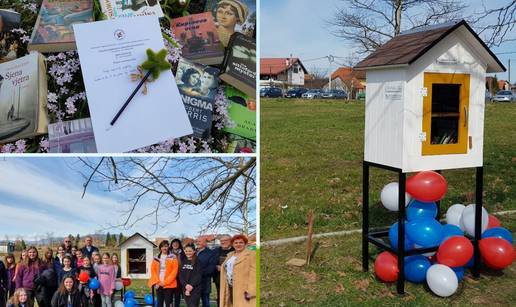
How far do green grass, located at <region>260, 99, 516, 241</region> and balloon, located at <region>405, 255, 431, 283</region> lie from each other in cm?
143

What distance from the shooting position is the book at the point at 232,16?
2342mm

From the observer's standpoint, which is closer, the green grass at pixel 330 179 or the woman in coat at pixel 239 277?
the woman in coat at pixel 239 277

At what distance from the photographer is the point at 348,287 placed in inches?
145

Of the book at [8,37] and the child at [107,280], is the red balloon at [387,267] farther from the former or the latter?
the book at [8,37]

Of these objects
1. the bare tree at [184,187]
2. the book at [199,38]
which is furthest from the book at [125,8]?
the bare tree at [184,187]

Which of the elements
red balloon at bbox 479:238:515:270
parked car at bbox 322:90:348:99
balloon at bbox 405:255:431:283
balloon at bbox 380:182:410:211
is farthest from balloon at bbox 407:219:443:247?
parked car at bbox 322:90:348:99

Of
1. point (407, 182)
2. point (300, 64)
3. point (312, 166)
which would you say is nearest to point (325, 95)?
point (300, 64)

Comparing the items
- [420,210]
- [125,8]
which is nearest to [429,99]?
[420,210]

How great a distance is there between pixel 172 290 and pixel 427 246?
6.57 feet

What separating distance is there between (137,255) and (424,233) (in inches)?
82.5

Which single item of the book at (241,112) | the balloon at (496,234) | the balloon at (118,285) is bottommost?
the balloon at (496,234)

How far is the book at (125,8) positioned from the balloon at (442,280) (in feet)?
8.32

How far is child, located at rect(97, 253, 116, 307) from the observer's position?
7.64 ft

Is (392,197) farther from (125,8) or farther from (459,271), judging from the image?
(125,8)
